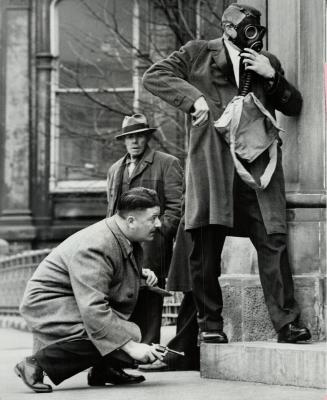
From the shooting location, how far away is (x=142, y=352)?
7.53m

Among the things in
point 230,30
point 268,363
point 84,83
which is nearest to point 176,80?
point 230,30

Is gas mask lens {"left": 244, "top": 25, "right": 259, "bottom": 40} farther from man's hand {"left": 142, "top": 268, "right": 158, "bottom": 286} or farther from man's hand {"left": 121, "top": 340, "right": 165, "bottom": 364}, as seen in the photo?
man's hand {"left": 121, "top": 340, "right": 165, "bottom": 364}

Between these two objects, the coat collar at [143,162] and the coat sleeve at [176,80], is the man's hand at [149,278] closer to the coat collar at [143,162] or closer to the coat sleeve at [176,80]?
the coat sleeve at [176,80]

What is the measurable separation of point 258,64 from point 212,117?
0.44 metres

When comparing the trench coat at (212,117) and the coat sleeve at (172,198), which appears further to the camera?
the coat sleeve at (172,198)

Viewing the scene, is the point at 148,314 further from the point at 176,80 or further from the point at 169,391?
the point at 176,80

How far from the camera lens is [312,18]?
8781mm

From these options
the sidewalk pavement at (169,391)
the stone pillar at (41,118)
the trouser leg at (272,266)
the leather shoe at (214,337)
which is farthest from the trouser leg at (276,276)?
the stone pillar at (41,118)

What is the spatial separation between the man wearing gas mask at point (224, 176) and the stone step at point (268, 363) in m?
0.14

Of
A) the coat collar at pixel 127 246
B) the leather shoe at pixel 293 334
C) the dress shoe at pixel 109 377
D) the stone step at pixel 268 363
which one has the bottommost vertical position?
the dress shoe at pixel 109 377

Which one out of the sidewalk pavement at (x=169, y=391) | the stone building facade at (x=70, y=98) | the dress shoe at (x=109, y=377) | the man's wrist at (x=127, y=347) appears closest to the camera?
the sidewalk pavement at (x=169, y=391)

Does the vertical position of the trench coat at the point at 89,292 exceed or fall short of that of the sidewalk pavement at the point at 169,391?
it exceeds it

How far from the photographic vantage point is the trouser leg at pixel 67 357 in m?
7.56

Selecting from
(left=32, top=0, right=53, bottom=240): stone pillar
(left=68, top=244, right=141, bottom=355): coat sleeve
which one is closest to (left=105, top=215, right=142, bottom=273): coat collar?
(left=68, top=244, right=141, bottom=355): coat sleeve
